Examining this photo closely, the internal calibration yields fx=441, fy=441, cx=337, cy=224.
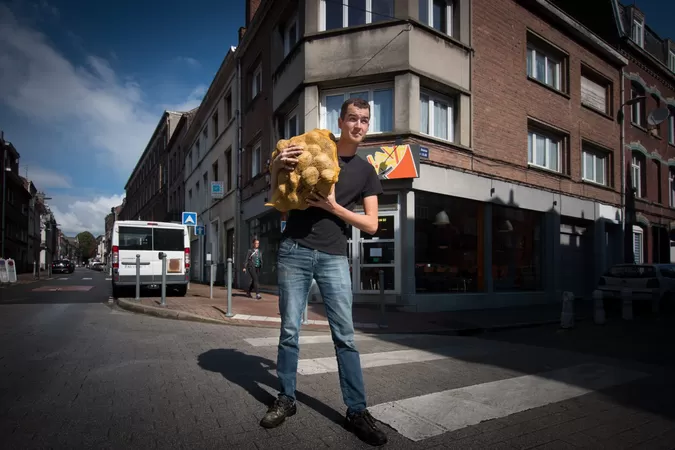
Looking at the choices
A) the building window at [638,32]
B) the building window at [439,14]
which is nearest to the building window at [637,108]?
the building window at [638,32]

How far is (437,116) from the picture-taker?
40.1 feet

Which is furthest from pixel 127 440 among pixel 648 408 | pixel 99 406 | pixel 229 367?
pixel 648 408

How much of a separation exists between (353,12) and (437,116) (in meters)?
3.62

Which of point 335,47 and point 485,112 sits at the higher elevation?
point 335,47

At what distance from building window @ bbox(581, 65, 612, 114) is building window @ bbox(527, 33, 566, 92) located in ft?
4.35

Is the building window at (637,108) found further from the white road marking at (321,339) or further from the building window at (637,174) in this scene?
the white road marking at (321,339)

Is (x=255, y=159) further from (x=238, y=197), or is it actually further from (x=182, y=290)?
(x=182, y=290)

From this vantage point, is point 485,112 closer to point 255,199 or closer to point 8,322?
point 255,199

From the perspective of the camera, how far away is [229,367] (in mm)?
4375

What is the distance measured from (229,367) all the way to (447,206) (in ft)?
29.4

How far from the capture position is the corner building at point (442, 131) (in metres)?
11.3

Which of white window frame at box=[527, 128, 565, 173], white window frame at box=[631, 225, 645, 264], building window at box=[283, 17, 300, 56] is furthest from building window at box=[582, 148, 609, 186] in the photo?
building window at box=[283, 17, 300, 56]

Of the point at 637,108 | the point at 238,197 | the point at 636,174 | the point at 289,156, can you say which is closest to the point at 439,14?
the point at 238,197

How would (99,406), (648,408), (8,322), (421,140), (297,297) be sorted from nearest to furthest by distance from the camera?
(297,297) → (99,406) → (648,408) → (8,322) → (421,140)
